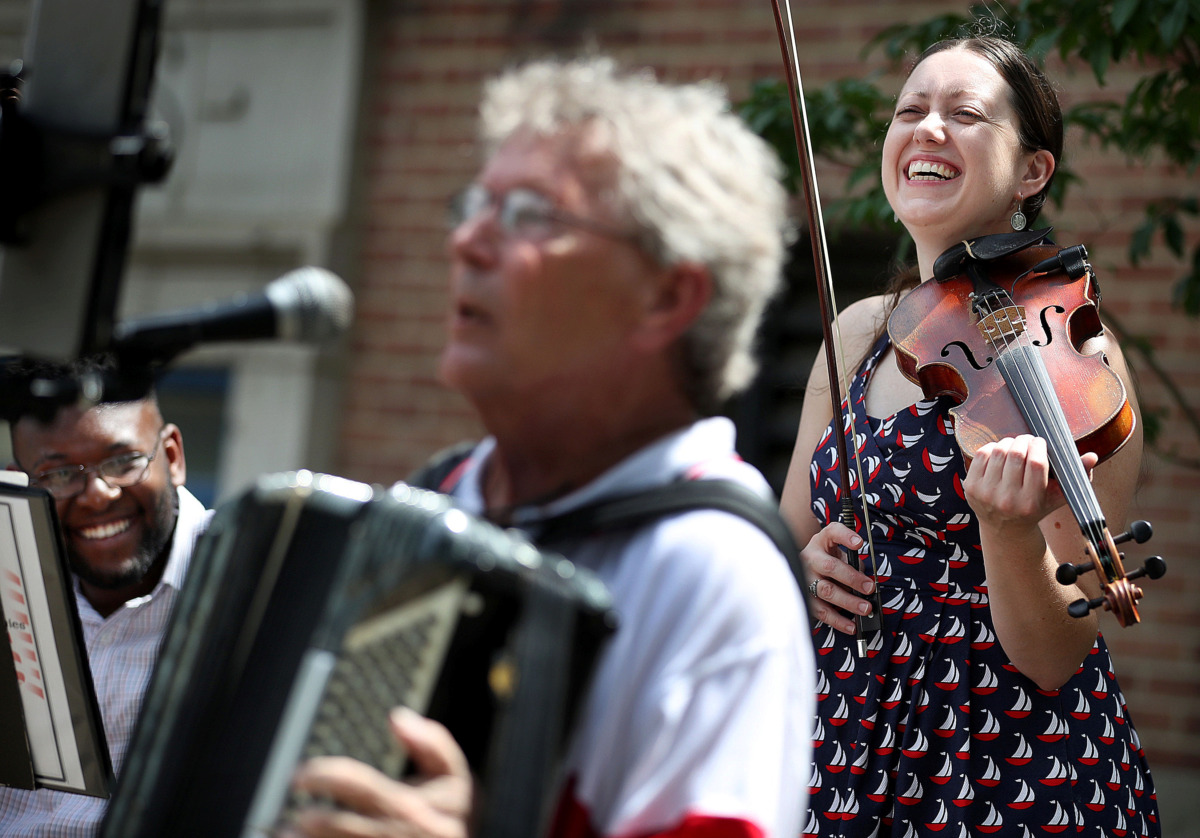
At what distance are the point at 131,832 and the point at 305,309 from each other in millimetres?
586

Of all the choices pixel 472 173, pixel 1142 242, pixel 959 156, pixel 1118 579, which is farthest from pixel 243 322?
pixel 472 173

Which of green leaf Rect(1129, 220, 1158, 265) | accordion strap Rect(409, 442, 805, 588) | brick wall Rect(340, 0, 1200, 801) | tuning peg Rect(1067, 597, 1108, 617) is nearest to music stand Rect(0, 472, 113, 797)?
accordion strap Rect(409, 442, 805, 588)

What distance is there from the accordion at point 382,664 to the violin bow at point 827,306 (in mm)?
825

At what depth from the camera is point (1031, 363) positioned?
1976mm

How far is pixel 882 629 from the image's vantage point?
2096 millimetres

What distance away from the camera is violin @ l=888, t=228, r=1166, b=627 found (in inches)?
71.5

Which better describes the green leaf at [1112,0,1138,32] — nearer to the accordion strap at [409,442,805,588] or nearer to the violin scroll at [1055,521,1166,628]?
Answer: the violin scroll at [1055,521,1166,628]

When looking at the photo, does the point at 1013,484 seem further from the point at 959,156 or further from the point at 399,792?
the point at 399,792

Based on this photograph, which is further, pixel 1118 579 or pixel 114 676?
pixel 114 676

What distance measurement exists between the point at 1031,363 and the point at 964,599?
15.2 inches

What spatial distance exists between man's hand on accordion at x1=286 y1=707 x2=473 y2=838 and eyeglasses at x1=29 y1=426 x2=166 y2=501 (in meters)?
1.29

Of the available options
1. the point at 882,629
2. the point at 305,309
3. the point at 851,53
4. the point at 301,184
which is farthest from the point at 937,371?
the point at 301,184

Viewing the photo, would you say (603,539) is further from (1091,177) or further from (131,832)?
(1091,177)

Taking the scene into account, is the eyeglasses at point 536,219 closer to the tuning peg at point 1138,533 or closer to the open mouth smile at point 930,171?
the tuning peg at point 1138,533
